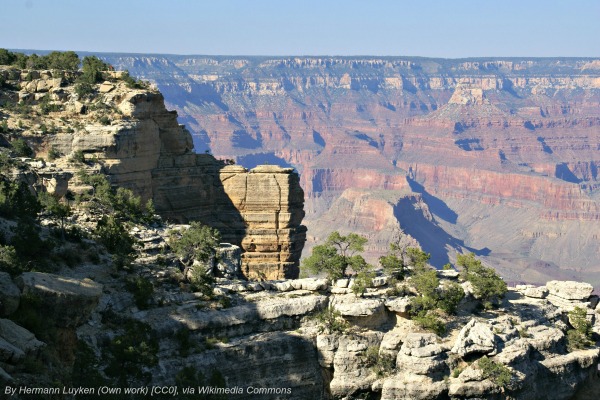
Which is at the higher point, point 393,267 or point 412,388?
point 393,267

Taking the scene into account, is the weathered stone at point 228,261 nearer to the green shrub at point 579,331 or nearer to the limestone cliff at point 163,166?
the limestone cliff at point 163,166

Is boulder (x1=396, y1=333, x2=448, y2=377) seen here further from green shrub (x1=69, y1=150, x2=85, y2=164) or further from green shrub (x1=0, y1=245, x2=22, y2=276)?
green shrub (x1=69, y1=150, x2=85, y2=164)

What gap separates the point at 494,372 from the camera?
4088cm

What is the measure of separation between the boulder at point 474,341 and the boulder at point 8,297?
61.4ft

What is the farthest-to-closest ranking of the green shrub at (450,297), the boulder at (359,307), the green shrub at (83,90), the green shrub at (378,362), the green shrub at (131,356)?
the green shrub at (83,90) < the green shrub at (450,297) < the boulder at (359,307) < the green shrub at (378,362) < the green shrub at (131,356)

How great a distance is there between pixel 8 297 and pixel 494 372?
20037 mm

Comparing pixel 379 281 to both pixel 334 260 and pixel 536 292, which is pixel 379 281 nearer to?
pixel 334 260

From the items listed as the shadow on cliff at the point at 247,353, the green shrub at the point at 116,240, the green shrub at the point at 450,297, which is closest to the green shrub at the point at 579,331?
the green shrub at the point at 450,297

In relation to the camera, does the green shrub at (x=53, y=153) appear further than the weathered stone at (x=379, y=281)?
Yes

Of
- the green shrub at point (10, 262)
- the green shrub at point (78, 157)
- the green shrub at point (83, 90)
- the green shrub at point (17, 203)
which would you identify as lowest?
the green shrub at point (10, 262)

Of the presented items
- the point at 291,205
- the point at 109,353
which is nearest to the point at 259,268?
the point at 291,205

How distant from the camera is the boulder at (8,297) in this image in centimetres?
2953

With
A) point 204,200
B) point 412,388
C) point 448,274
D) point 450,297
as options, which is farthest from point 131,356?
point 204,200

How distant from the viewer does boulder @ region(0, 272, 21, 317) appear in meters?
29.5
